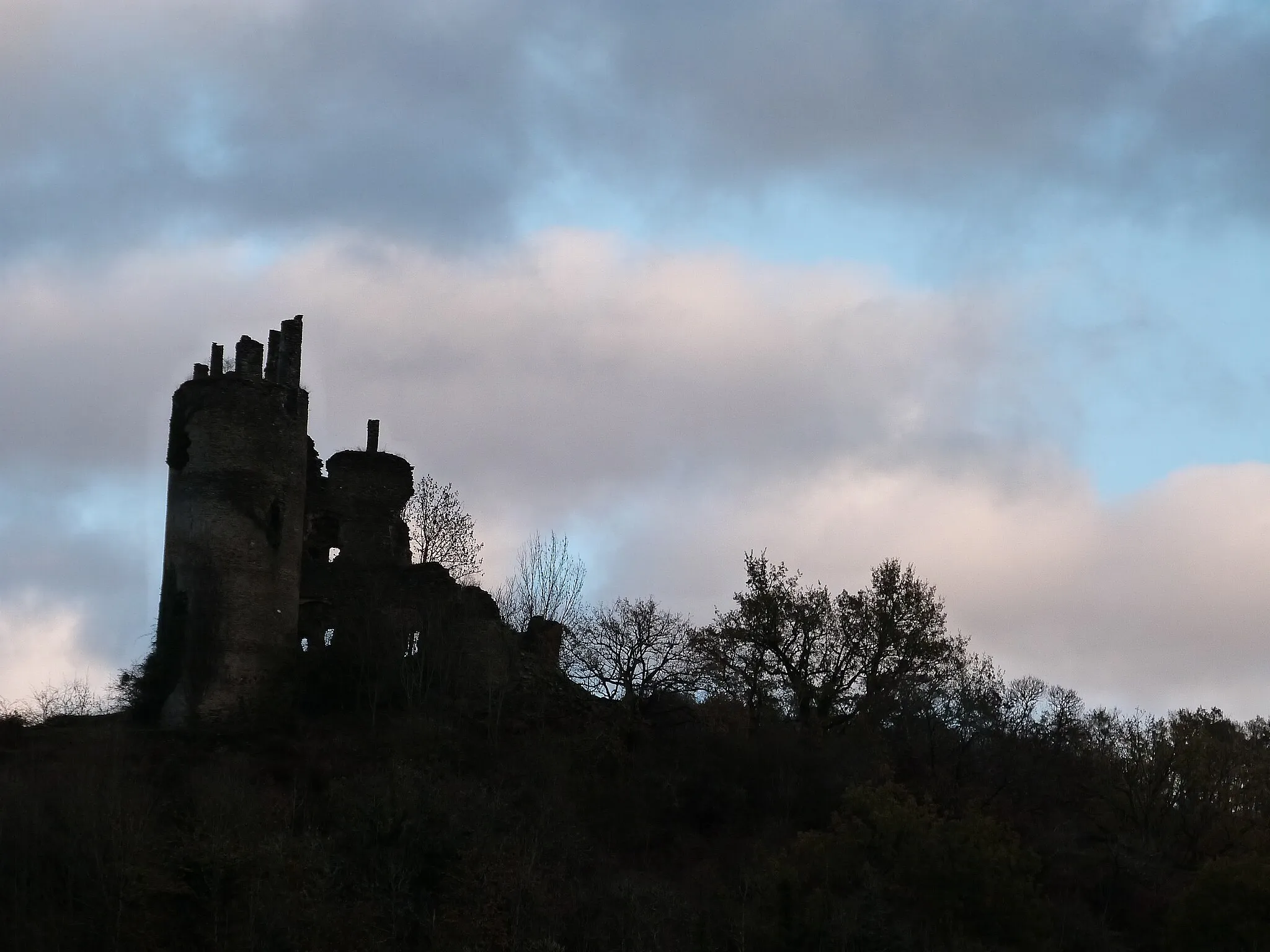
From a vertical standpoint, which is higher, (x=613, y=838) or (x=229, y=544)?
(x=229, y=544)

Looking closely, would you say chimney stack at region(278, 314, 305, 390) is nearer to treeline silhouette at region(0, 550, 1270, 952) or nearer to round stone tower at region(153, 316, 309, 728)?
round stone tower at region(153, 316, 309, 728)

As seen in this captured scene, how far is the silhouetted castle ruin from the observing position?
45.6 m

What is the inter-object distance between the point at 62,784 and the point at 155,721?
293 inches

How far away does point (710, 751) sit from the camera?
47656 mm

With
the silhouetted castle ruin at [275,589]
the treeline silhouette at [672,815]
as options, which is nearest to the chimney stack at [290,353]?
the silhouetted castle ruin at [275,589]

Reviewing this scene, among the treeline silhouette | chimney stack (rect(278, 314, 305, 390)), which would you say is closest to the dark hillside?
the treeline silhouette

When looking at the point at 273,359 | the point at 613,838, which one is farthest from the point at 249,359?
the point at 613,838

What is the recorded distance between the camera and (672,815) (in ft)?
150

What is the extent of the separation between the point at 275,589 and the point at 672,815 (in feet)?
36.7

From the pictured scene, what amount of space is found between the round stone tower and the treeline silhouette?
4.71 feet

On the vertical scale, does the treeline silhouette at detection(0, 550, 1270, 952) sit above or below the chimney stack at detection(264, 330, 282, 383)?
below

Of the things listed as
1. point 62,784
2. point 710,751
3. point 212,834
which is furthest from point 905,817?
point 62,784

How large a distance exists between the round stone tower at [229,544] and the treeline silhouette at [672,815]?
143cm

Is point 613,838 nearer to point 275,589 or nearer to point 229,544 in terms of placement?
point 275,589
